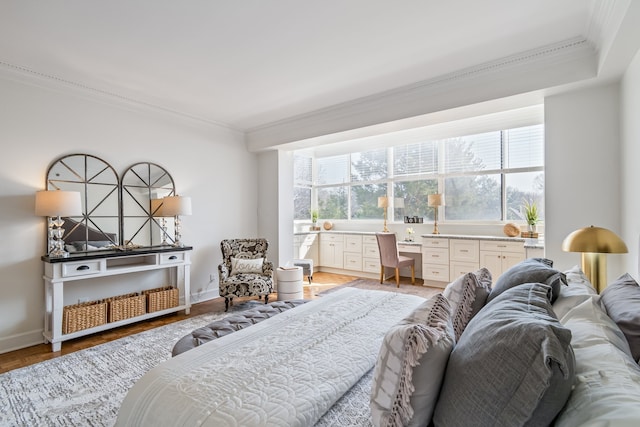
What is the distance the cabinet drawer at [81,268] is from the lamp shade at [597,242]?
4122mm

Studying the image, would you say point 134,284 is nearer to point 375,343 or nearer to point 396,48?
point 375,343

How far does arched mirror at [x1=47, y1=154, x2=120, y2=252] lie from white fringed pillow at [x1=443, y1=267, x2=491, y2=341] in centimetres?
376

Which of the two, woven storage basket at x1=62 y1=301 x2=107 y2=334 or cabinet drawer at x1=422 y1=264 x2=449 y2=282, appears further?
cabinet drawer at x1=422 y1=264 x2=449 y2=282

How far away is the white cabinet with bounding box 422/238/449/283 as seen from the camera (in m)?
5.06

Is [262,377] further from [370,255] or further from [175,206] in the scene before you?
[370,255]

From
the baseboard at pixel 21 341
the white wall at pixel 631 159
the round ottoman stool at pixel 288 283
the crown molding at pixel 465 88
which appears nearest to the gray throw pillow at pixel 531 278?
the white wall at pixel 631 159

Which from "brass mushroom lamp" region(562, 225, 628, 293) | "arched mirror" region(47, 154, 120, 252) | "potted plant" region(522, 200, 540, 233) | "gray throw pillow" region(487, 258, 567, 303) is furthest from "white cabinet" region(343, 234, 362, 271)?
"gray throw pillow" region(487, 258, 567, 303)

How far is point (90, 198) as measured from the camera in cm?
358

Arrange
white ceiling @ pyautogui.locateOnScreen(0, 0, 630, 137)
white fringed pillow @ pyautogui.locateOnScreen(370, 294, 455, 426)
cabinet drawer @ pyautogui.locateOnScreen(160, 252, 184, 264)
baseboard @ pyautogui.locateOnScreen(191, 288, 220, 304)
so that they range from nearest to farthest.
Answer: white fringed pillow @ pyautogui.locateOnScreen(370, 294, 455, 426) < white ceiling @ pyautogui.locateOnScreen(0, 0, 630, 137) < cabinet drawer @ pyautogui.locateOnScreen(160, 252, 184, 264) < baseboard @ pyautogui.locateOnScreen(191, 288, 220, 304)

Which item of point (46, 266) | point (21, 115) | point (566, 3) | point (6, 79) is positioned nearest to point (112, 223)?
point (46, 266)

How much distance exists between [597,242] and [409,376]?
1.97 m

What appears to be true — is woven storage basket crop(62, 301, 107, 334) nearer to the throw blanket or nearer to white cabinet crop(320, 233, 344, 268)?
the throw blanket

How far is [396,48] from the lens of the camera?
2766 mm

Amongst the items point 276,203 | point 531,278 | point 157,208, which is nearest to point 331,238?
point 276,203
